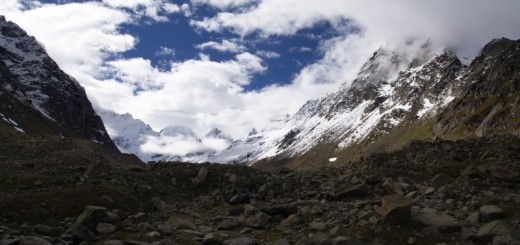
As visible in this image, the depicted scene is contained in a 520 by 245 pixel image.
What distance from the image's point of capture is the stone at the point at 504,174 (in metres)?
24.0

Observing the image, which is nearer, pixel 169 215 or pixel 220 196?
pixel 169 215

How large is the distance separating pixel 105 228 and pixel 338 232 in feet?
25.7

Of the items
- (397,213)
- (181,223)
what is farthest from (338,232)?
(181,223)

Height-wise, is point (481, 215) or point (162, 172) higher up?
point (162, 172)

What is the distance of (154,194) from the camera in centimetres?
2683

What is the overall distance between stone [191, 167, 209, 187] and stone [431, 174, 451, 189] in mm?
13123

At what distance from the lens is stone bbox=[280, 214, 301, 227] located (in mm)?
19031

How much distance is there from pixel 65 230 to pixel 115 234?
5.35 feet

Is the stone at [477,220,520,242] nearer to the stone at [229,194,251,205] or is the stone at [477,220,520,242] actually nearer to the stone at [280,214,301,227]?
the stone at [280,214,301,227]

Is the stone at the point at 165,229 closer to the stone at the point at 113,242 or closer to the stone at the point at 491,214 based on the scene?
the stone at the point at 113,242

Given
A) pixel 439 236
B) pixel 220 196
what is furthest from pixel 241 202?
pixel 439 236

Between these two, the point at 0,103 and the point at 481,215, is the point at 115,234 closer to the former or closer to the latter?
the point at 481,215

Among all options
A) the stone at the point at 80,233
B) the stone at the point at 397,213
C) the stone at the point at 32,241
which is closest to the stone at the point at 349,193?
the stone at the point at 397,213

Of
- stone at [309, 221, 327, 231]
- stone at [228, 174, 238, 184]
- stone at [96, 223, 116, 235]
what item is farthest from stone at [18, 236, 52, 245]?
stone at [228, 174, 238, 184]
